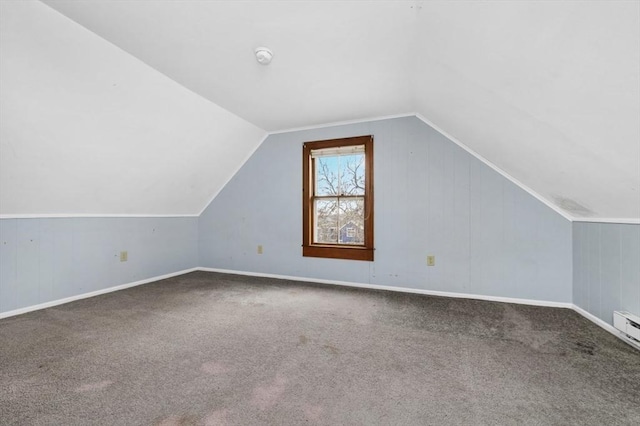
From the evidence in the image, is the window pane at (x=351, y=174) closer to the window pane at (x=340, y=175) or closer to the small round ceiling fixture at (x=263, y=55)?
the window pane at (x=340, y=175)

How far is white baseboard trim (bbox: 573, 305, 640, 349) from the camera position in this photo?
193 cm

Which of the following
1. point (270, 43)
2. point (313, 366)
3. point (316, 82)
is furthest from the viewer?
point (316, 82)

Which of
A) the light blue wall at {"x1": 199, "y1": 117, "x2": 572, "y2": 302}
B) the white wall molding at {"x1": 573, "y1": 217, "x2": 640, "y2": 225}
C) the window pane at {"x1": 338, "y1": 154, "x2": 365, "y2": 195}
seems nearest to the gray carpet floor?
the light blue wall at {"x1": 199, "y1": 117, "x2": 572, "y2": 302}

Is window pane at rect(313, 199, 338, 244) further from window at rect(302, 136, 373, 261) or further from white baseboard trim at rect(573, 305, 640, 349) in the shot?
white baseboard trim at rect(573, 305, 640, 349)

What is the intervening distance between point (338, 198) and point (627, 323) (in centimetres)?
276

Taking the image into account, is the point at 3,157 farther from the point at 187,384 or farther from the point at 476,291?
the point at 476,291

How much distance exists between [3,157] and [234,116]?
6.43 ft

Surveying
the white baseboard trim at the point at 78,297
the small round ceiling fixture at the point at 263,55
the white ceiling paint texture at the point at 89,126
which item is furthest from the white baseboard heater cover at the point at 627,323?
the white baseboard trim at the point at 78,297

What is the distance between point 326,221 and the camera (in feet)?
12.6

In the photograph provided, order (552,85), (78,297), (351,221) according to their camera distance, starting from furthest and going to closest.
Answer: (351,221), (78,297), (552,85)

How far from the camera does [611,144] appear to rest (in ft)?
4.58

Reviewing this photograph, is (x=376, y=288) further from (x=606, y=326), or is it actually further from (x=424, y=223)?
(x=606, y=326)

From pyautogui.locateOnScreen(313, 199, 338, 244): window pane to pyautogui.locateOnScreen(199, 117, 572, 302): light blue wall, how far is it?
25 cm

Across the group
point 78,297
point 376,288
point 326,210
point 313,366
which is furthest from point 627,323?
point 78,297
